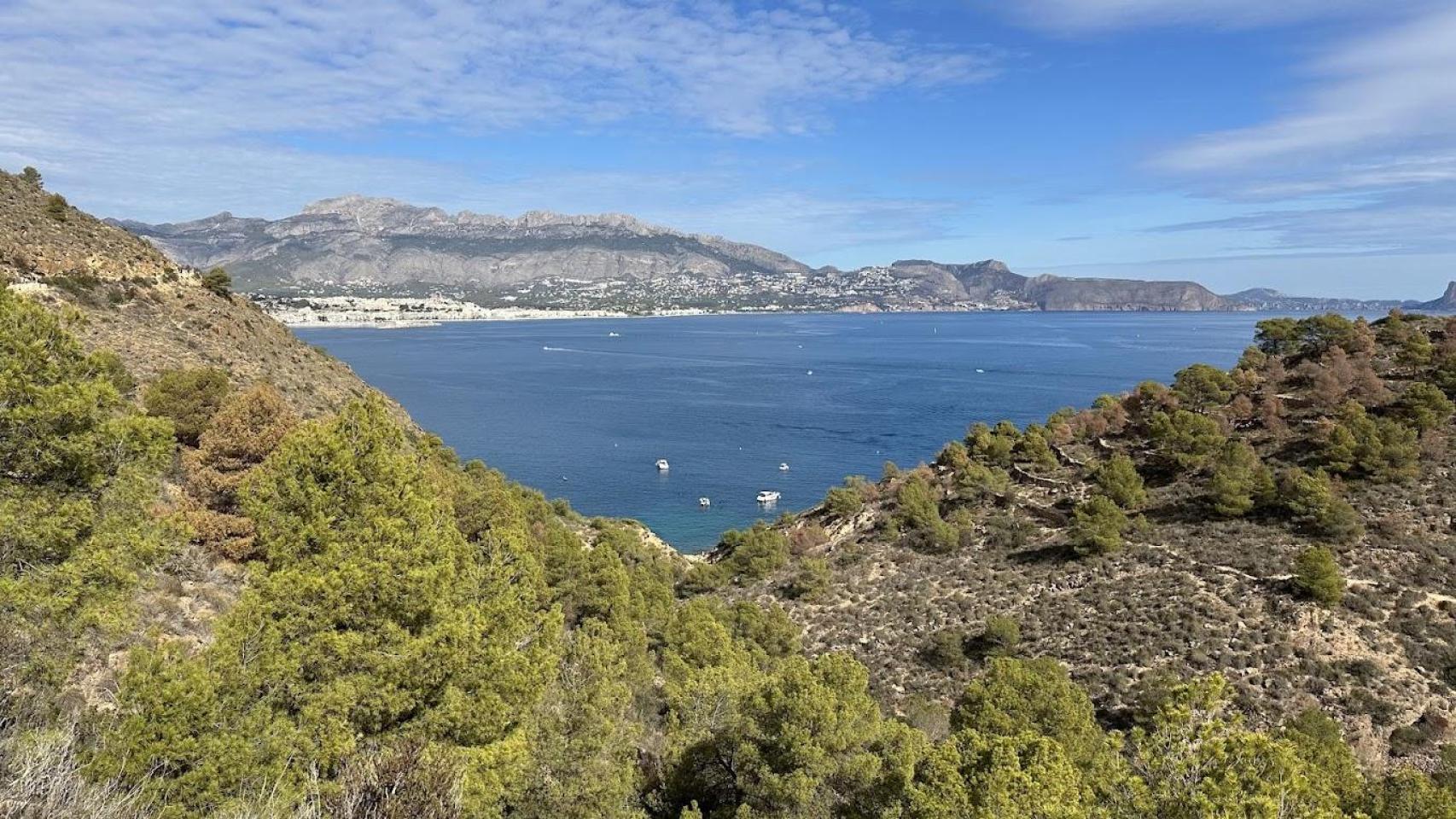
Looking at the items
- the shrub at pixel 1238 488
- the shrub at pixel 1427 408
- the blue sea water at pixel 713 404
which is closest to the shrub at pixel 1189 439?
the shrub at pixel 1238 488

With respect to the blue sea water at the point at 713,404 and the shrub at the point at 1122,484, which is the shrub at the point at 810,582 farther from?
the blue sea water at the point at 713,404

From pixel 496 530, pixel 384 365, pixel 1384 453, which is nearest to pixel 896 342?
pixel 384 365

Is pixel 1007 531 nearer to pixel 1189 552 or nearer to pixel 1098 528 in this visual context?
pixel 1098 528

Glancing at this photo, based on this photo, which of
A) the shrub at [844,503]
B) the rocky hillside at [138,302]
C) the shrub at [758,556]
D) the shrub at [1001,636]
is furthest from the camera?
the shrub at [844,503]

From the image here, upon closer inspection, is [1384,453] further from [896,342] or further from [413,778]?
[896,342]

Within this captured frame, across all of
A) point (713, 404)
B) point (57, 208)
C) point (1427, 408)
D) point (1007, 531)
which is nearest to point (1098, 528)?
point (1007, 531)

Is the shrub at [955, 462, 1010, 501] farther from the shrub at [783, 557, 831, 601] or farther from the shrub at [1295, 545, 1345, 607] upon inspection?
→ the shrub at [1295, 545, 1345, 607]

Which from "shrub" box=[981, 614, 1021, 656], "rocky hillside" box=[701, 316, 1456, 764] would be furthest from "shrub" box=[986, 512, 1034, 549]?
"shrub" box=[981, 614, 1021, 656]
